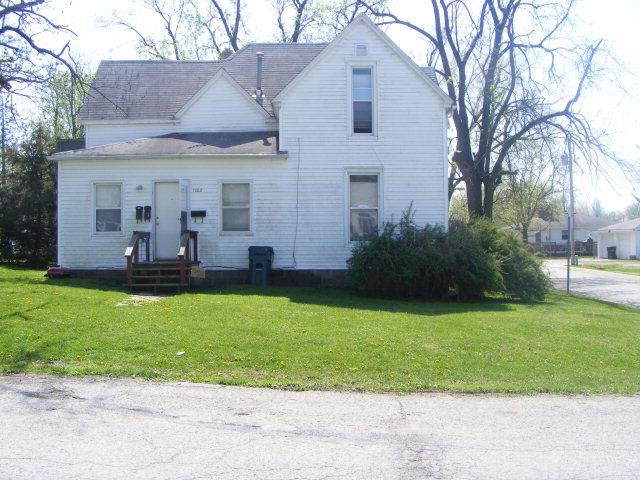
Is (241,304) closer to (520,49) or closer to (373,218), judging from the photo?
(373,218)

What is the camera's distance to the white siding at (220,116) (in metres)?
19.2

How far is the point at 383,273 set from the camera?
49.5 ft

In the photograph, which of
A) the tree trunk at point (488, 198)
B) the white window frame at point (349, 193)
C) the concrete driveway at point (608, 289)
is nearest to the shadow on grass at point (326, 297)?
the white window frame at point (349, 193)

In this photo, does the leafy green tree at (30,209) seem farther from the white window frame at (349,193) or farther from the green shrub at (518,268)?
the green shrub at (518,268)

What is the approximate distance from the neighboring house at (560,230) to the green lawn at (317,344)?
6076 cm

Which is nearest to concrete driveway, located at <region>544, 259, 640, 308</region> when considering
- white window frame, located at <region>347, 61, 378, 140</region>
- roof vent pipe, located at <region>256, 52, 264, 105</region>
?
white window frame, located at <region>347, 61, 378, 140</region>

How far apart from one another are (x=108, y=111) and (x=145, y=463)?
16.9 meters

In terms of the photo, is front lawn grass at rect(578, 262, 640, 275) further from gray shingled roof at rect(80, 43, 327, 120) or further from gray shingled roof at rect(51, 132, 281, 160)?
gray shingled roof at rect(51, 132, 281, 160)

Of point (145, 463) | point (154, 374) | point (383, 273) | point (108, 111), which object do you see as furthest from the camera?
point (108, 111)

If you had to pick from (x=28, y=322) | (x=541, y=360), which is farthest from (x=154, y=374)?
(x=541, y=360)

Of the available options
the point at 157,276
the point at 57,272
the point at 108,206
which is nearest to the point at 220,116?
the point at 108,206

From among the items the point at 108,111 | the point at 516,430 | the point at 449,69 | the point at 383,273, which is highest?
the point at 449,69

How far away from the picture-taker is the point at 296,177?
17469 mm

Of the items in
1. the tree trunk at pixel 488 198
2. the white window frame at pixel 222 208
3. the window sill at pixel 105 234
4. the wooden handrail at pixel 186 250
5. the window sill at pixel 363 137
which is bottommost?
the wooden handrail at pixel 186 250
